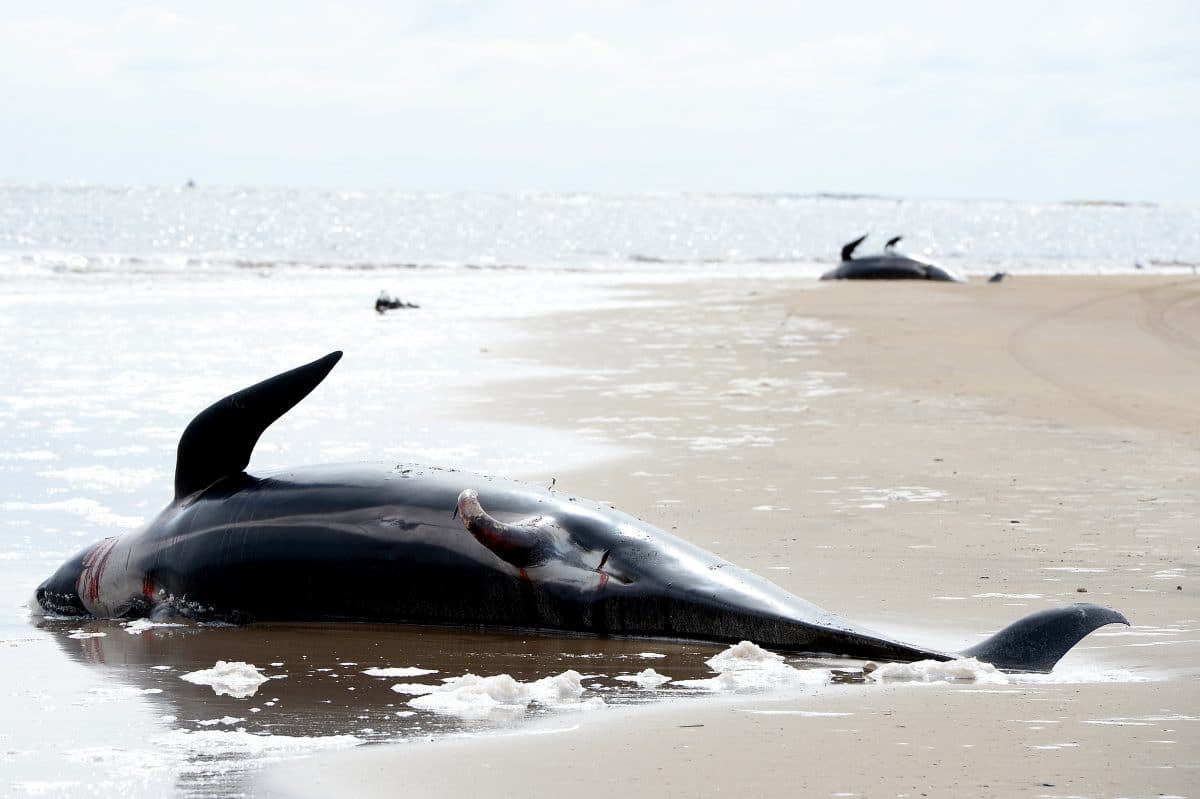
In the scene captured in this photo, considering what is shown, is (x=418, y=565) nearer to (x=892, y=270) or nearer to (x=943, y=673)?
(x=943, y=673)

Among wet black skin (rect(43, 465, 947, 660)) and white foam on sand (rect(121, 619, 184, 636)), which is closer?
wet black skin (rect(43, 465, 947, 660))

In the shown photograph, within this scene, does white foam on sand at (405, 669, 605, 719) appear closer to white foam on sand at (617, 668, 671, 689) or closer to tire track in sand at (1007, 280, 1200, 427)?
white foam on sand at (617, 668, 671, 689)

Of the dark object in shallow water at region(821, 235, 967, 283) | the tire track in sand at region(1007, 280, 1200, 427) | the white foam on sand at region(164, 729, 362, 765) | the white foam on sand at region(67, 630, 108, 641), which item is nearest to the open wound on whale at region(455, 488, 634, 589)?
the white foam on sand at region(164, 729, 362, 765)

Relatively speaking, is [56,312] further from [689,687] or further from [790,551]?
[689,687]

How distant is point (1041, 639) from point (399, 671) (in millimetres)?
1987

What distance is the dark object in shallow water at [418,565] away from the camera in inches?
205

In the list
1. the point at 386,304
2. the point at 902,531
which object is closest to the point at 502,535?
the point at 902,531

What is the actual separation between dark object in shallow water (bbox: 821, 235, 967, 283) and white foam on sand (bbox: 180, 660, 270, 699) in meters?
29.8

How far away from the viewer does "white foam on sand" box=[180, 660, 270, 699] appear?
5043mm

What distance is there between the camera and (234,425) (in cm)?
621

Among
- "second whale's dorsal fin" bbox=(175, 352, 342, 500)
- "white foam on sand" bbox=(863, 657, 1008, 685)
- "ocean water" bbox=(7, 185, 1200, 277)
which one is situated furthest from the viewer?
"ocean water" bbox=(7, 185, 1200, 277)

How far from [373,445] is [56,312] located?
47.8 feet

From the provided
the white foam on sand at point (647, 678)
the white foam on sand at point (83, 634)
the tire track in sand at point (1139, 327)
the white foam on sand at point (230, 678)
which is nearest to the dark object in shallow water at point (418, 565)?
the white foam on sand at point (83, 634)

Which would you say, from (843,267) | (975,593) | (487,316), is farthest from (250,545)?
(843,267)
